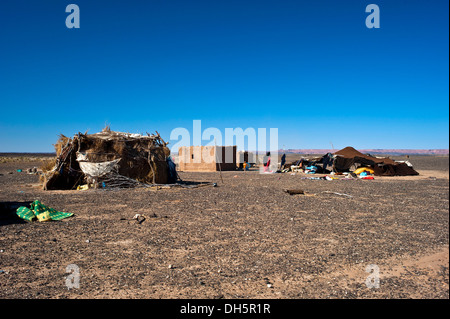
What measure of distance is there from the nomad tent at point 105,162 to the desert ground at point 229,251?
4.08 metres

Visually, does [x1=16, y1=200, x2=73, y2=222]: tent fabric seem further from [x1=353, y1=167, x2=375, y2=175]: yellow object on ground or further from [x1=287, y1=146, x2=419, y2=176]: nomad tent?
[x1=287, y1=146, x2=419, y2=176]: nomad tent

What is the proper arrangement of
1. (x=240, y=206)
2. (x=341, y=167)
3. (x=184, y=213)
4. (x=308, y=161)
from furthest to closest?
(x=308, y=161), (x=341, y=167), (x=240, y=206), (x=184, y=213)

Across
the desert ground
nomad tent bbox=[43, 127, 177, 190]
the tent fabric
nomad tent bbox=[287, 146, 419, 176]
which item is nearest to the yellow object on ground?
nomad tent bbox=[287, 146, 419, 176]

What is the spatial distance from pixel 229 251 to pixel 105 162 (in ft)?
31.9

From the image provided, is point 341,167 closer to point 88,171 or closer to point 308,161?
point 308,161

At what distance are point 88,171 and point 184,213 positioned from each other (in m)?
6.82

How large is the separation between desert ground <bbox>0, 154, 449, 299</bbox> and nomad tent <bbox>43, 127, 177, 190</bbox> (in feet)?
13.4

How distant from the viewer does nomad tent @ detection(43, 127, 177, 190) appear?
44.0 feet

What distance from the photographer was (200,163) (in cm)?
2833

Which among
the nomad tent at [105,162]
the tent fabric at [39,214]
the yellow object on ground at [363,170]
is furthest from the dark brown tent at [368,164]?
the tent fabric at [39,214]

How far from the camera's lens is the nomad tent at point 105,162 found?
44.0 feet

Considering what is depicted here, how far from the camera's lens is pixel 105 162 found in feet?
44.3
